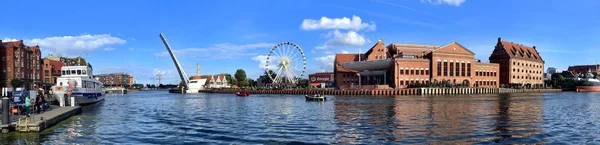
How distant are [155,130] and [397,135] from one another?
1514cm

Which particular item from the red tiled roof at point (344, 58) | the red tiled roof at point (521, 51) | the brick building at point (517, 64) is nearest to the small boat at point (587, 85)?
the brick building at point (517, 64)

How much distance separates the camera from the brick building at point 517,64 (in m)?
161

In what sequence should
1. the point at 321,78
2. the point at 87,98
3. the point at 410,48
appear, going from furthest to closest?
the point at 321,78 → the point at 410,48 → the point at 87,98

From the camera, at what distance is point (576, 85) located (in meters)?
169

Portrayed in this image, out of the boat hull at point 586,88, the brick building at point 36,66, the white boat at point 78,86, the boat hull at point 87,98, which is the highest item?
the brick building at point 36,66

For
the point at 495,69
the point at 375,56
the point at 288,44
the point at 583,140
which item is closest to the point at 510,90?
the point at 495,69

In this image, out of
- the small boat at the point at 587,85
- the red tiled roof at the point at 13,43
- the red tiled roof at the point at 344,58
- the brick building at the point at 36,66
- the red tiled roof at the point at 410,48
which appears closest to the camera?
the red tiled roof at the point at 13,43

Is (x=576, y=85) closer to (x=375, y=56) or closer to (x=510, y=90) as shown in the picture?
(x=510, y=90)

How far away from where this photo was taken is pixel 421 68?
131250mm

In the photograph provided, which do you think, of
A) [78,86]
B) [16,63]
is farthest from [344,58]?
[78,86]

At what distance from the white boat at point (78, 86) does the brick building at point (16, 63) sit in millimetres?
35170

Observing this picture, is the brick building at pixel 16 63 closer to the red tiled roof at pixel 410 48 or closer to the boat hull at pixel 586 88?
the red tiled roof at pixel 410 48

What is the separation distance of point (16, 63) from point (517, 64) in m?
148

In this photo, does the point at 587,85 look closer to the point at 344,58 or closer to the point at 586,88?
the point at 586,88
